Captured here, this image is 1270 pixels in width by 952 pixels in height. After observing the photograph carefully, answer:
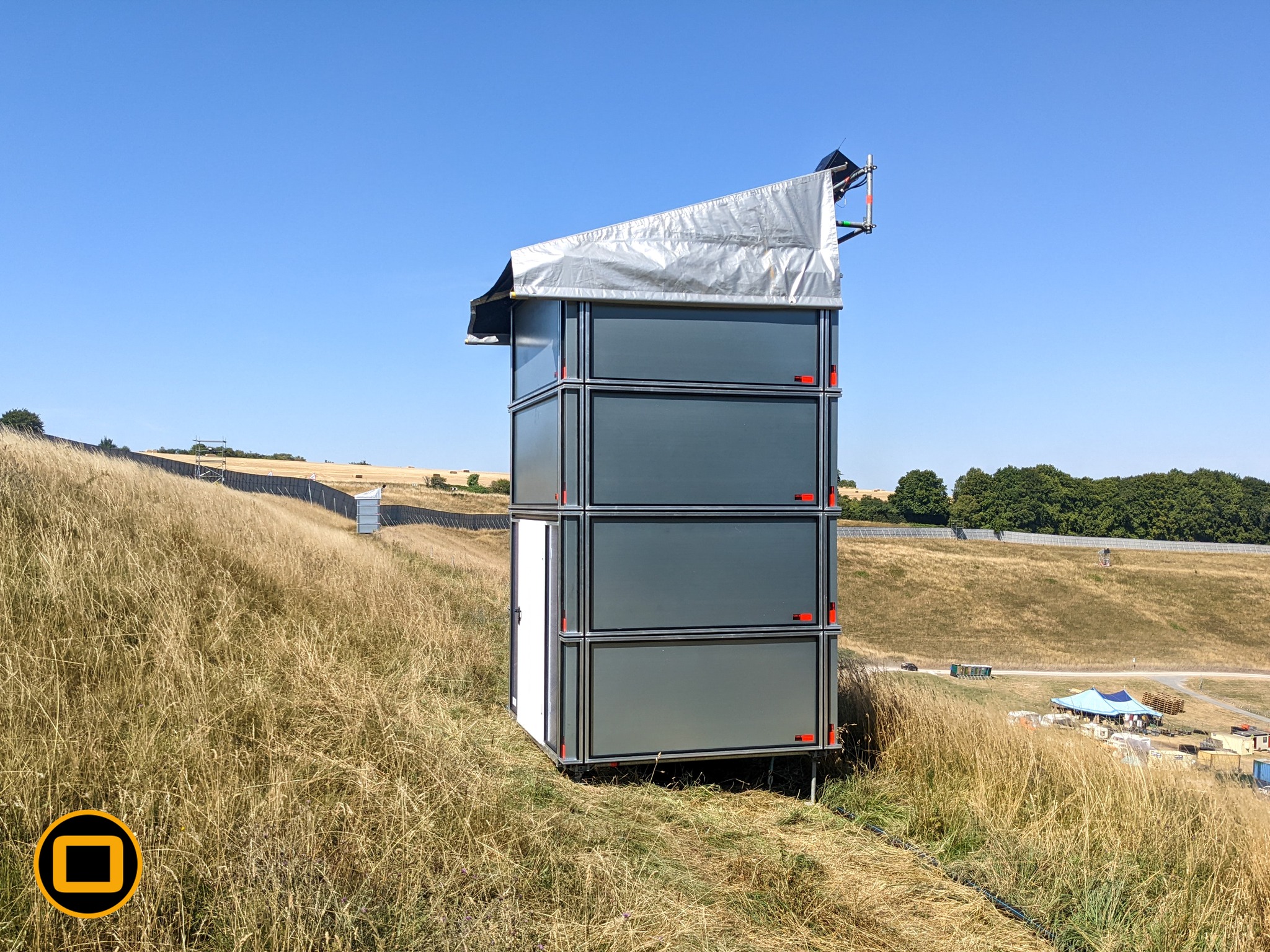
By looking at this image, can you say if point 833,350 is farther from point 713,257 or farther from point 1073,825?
point 1073,825

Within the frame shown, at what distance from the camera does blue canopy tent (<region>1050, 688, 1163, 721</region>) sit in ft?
108

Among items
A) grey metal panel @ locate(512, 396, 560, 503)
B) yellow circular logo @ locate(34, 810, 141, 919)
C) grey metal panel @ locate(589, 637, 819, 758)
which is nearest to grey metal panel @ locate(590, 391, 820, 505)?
grey metal panel @ locate(512, 396, 560, 503)

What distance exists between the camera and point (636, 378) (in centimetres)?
631

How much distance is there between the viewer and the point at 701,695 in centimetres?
636

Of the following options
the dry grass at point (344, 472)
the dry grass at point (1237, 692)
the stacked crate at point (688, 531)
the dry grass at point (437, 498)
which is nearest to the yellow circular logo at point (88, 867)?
the stacked crate at point (688, 531)

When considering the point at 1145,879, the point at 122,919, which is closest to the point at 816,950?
the point at 1145,879

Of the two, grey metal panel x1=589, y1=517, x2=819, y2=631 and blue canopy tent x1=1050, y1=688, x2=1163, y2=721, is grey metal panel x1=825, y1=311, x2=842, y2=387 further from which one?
blue canopy tent x1=1050, y1=688, x2=1163, y2=721

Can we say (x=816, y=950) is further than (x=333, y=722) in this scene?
No

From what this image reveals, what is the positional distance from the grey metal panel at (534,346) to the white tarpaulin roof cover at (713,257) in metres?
0.32

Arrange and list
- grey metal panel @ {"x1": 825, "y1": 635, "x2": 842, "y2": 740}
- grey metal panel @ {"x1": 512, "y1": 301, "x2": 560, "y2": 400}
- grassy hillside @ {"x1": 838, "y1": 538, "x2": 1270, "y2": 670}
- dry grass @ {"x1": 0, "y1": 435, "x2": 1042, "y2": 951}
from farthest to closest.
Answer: grassy hillside @ {"x1": 838, "y1": 538, "x2": 1270, "y2": 670} → grey metal panel @ {"x1": 825, "y1": 635, "x2": 842, "y2": 740} → grey metal panel @ {"x1": 512, "y1": 301, "x2": 560, "y2": 400} → dry grass @ {"x1": 0, "y1": 435, "x2": 1042, "y2": 951}

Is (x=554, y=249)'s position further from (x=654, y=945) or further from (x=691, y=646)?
(x=654, y=945)

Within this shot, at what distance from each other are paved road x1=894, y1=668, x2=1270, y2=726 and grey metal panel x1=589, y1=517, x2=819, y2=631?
37.5 meters

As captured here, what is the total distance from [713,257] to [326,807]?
4271mm

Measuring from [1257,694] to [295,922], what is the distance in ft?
177
